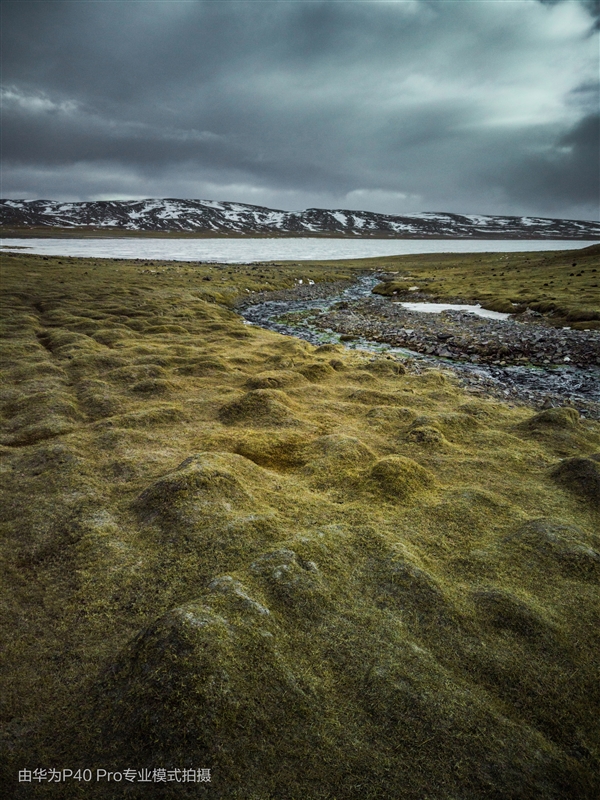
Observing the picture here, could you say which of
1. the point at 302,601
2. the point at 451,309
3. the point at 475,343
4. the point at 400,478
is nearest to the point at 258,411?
the point at 400,478

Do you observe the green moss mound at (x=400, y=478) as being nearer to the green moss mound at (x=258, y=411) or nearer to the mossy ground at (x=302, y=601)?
the mossy ground at (x=302, y=601)

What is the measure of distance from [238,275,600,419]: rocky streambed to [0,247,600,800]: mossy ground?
24.3 ft

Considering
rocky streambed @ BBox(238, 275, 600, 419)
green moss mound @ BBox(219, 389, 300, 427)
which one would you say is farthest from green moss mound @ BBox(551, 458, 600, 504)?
rocky streambed @ BBox(238, 275, 600, 419)

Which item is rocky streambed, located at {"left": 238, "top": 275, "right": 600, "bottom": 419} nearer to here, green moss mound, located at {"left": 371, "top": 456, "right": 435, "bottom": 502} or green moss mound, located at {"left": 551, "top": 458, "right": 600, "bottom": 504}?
green moss mound, located at {"left": 551, "top": 458, "right": 600, "bottom": 504}

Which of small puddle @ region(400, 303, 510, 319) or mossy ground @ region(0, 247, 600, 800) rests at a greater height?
small puddle @ region(400, 303, 510, 319)

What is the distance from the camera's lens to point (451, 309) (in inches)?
1828

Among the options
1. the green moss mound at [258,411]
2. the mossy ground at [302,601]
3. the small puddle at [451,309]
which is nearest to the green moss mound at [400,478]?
the mossy ground at [302,601]

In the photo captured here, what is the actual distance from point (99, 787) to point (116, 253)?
138 metres

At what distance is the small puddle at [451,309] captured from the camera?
4303 cm

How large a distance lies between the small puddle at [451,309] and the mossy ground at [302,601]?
31139 mm

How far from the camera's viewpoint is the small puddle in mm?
43034

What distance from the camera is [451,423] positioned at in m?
14.9

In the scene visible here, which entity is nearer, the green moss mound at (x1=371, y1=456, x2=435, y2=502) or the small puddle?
the green moss mound at (x1=371, y1=456, x2=435, y2=502)

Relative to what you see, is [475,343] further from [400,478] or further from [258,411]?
[400,478]
